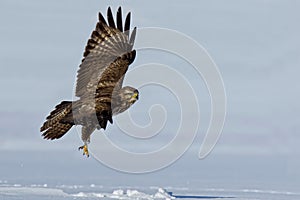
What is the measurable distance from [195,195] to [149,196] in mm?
5021

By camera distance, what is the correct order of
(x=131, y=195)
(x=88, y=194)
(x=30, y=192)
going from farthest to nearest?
(x=131, y=195) < (x=88, y=194) < (x=30, y=192)

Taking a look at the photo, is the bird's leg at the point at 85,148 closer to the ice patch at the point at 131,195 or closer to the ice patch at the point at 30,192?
the ice patch at the point at 30,192

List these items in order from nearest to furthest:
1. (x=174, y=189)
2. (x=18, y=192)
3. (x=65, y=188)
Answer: (x=18, y=192), (x=65, y=188), (x=174, y=189)

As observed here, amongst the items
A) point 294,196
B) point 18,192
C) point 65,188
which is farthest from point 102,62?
point 294,196

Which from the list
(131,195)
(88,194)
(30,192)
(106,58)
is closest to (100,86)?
(106,58)

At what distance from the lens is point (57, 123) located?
16.8 meters

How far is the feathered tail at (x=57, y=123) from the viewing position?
657 inches

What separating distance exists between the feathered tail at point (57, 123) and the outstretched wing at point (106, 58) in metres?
0.42

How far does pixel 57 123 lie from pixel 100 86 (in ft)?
3.57

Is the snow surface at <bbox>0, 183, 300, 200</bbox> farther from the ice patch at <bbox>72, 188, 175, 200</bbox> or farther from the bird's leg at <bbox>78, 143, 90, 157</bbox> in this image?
the bird's leg at <bbox>78, 143, 90, 157</bbox>

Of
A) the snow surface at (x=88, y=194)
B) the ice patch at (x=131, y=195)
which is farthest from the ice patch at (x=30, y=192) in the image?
the ice patch at (x=131, y=195)

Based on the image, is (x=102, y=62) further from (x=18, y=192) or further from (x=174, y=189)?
(x=174, y=189)

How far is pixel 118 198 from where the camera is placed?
3731cm

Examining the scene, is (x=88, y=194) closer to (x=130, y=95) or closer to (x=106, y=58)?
(x=106, y=58)
